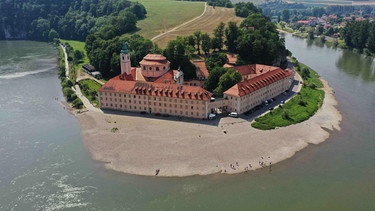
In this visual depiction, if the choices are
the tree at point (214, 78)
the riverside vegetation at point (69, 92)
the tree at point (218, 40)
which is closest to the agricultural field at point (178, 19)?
the tree at point (218, 40)

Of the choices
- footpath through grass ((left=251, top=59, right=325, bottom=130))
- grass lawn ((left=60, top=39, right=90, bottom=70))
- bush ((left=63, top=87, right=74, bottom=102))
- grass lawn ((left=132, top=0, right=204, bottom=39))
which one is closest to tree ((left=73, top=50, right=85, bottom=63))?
grass lawn ((left=60, top=39, right=90, bottom=70))

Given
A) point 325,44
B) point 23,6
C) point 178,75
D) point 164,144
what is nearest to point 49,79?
point 178,75

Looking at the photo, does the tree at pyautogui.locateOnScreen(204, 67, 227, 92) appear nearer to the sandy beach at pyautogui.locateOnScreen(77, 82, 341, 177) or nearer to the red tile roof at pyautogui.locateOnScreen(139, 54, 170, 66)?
the red tile roof at pyautogui.locateOnScreen(139, 54, 170, 66)

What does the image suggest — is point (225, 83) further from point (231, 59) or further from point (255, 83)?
point (231, 59)

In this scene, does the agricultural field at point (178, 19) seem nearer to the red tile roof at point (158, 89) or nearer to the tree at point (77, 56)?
the tree at point (77, 56)

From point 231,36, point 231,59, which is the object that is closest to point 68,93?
point 231,59
